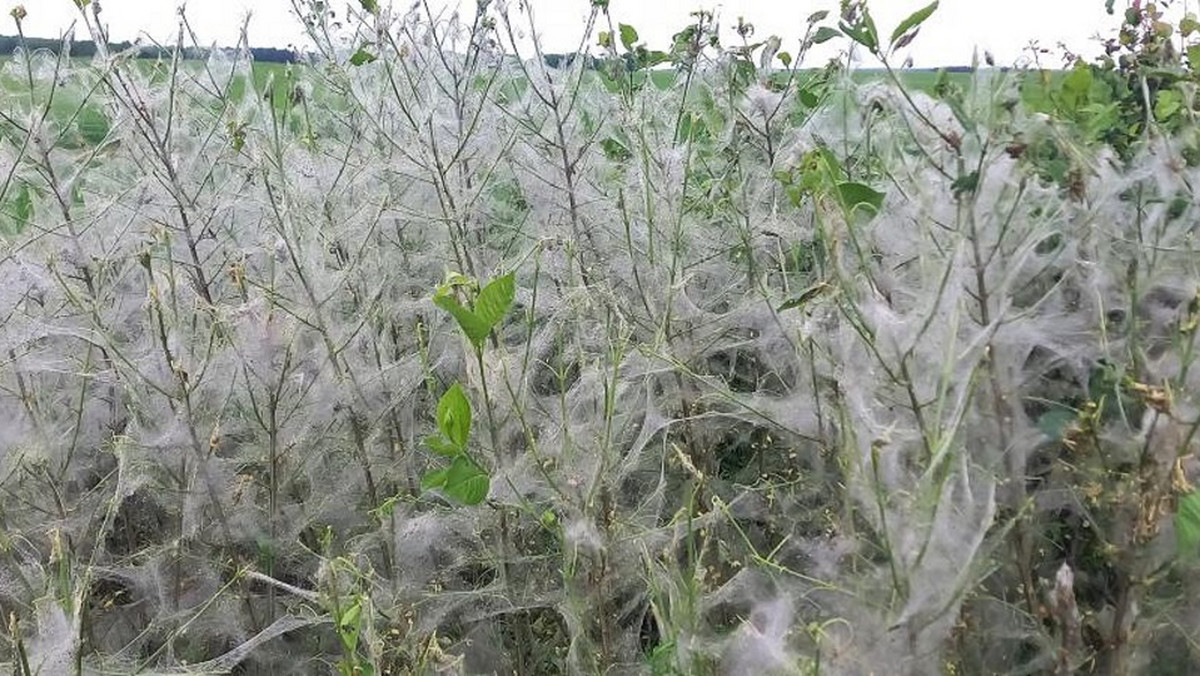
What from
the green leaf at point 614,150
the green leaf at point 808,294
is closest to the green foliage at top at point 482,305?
the green leaf at point 808,294

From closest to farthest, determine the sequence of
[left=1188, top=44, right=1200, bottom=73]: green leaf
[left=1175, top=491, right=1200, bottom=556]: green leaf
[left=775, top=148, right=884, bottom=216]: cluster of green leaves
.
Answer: [left=1175, top=491, right=1200, bottom=556]: green leaf < [left=775, top=148, right=884, bottom=216]: cluster of green leaves < [left=1188, top=44, right=1200, bottom=73]: green leaf

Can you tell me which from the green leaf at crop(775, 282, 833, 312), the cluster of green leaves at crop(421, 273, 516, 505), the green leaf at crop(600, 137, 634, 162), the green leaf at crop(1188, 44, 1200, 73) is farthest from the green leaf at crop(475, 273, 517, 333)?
the green leaf at crop(600, 137, 634, 162)

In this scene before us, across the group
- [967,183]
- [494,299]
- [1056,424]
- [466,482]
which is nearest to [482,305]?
[494,299]

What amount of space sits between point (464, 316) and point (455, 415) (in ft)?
0.55

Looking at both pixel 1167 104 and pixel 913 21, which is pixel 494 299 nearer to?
pixel 913 21

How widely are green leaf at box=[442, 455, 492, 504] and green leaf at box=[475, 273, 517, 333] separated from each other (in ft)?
0.72

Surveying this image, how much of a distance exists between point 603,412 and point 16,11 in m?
1.31

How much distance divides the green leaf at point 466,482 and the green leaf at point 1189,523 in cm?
89

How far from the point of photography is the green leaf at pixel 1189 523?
1230 mm

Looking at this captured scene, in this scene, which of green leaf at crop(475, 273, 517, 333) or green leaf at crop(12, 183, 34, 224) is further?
green leaf at crop(12, 183, 34, 224)

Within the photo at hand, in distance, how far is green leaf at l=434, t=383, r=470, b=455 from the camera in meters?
1.54

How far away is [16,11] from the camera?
2.04m

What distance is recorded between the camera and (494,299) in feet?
4.84

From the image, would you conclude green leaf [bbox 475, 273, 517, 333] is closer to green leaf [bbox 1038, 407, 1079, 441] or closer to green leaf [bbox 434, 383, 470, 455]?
green leaf [bbox 434, 383, 470, 455]
